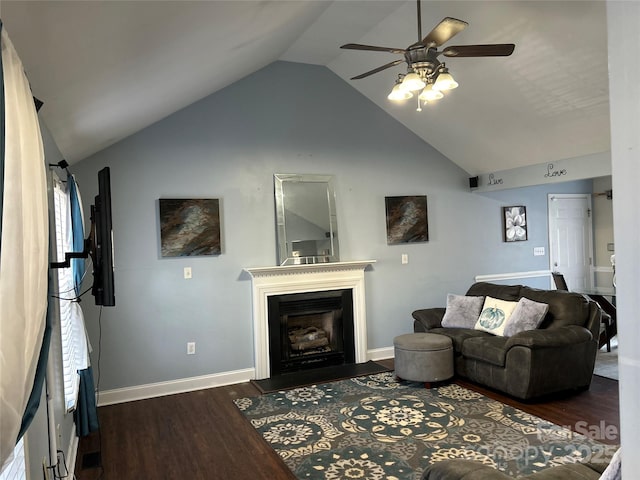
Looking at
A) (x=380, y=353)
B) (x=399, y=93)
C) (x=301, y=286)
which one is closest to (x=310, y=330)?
(x=301, y=286)

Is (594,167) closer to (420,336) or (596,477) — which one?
(420,336)

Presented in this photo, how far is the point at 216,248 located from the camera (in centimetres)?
491

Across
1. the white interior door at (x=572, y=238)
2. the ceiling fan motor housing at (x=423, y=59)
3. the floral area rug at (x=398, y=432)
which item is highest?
the ceiling fan motor housing at (x=423, y=59)

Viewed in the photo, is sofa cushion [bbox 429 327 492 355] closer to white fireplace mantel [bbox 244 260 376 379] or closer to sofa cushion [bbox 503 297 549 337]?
sofa cushion [bbox 503 297 549 337]

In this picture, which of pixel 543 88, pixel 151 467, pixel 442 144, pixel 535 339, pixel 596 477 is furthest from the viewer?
pixel 442 144

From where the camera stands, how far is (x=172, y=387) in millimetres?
4719

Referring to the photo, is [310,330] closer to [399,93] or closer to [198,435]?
[198,435]

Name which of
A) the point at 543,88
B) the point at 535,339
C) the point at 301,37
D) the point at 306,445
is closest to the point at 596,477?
the point at 306,445

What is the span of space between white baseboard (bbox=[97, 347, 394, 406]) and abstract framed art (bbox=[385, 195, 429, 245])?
2440 mm

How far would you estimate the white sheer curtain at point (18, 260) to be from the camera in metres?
1.13

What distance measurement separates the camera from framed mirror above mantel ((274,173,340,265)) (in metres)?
5.20

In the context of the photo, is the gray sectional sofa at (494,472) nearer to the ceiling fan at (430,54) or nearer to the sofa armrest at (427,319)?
the ceiling fan at (430,54)

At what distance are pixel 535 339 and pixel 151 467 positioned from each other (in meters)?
3.22

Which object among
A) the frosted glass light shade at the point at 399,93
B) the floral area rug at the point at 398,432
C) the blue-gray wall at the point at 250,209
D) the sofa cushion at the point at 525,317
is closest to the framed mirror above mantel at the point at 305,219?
the blue-gray wall at the point at 250,209
